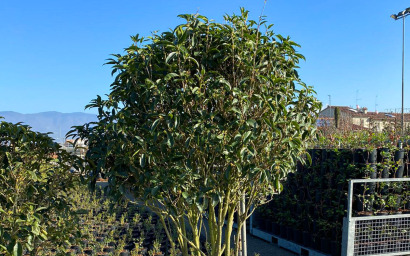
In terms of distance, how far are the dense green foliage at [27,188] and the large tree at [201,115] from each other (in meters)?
0.34

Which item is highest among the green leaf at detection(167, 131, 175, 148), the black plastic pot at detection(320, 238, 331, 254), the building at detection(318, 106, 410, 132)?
the building at detection(318, 106, 410, 132)

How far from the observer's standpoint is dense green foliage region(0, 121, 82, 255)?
3031 millimetres

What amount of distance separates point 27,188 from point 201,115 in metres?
1.75

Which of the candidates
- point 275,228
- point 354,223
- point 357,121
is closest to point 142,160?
point 354,223

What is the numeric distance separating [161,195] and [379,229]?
3.93 m

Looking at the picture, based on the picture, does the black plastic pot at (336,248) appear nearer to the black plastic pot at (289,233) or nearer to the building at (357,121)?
the black plastic pot at (289,233)

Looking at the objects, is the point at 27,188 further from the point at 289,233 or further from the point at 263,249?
the point at 289,233

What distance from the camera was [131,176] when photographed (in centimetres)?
354

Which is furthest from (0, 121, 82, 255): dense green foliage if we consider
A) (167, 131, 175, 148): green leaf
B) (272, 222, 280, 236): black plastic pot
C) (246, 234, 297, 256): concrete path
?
(272, 222, 280, 236): black plastic pot

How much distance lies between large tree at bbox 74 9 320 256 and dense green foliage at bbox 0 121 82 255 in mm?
345

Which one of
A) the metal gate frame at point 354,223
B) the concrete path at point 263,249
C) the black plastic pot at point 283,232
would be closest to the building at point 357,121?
the metal gate frame at point 354,223

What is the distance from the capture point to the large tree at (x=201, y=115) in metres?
3.04

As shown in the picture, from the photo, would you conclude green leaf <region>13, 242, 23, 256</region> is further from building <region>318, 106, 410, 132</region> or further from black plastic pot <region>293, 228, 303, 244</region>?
building <region>318, 106, 410, 132</region>

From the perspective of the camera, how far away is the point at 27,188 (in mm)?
3352
